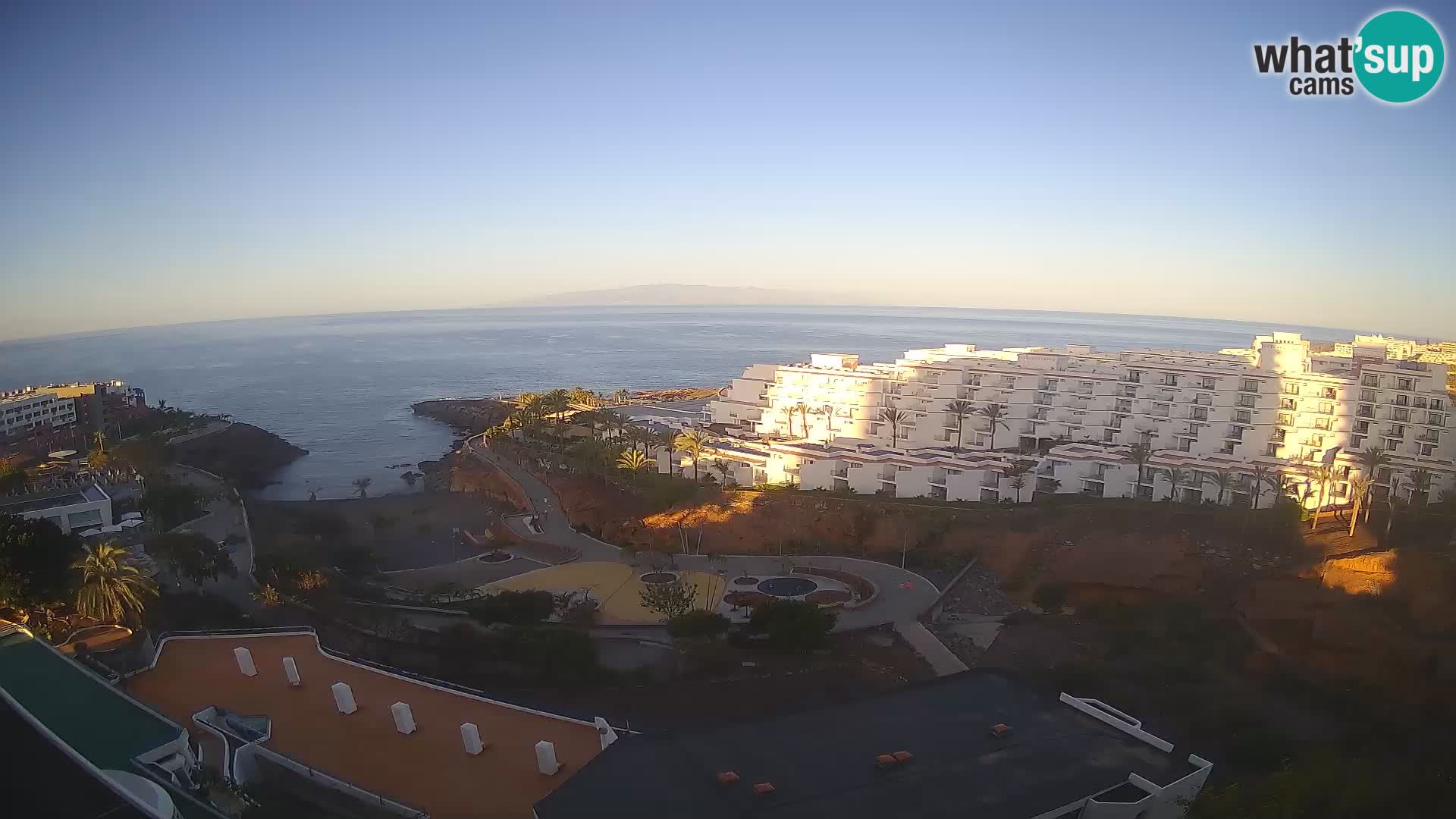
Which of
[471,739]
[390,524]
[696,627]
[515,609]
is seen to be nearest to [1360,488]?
[696,627]

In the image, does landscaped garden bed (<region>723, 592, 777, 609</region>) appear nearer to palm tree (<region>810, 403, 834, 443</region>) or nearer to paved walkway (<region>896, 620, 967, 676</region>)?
paved walkway (<region>896, 620, 967, 676</region>)

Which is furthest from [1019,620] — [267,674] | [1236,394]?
[1236,394]

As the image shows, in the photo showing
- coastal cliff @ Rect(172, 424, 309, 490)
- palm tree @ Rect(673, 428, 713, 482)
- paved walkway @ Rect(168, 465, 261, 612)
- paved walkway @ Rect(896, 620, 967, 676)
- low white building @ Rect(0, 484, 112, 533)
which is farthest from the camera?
coastal cliff @ Rect(172, 424, 309, 490)

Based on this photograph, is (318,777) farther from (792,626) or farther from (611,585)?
(611,585)

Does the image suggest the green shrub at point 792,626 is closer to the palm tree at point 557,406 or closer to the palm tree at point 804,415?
the palm tree at point 557,406

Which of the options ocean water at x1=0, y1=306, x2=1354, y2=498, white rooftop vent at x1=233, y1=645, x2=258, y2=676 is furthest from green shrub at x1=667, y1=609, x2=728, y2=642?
ocean water at x1=0, y1=306, x2=1354, y2=498

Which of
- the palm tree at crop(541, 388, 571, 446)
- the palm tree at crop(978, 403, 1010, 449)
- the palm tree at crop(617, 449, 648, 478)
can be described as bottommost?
the palm tree at crop(617, 449, 648, 478)
